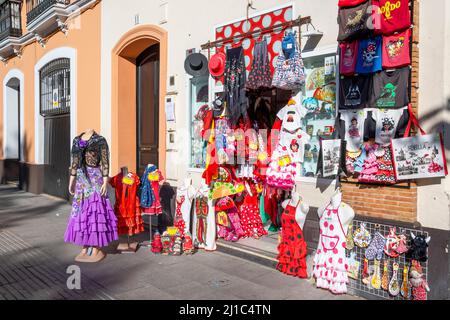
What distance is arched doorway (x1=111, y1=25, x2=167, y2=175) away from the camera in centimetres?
894

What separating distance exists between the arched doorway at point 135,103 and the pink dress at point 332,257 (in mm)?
4861

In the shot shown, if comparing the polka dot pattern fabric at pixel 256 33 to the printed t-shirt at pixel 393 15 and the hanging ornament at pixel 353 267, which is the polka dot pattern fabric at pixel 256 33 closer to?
the printed t-shirt at pixel 393 15

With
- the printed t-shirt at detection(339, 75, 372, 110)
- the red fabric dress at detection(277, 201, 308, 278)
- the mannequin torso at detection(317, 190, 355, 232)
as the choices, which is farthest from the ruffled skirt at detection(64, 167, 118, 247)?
the printed t-shirt at detection(339, 75, 372, 110)

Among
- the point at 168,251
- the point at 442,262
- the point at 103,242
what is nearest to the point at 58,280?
the point at 103,242

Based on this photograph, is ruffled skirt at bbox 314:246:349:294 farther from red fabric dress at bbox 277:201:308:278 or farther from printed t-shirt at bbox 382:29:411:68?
printed t-shirt at bbox 382:29:411:68

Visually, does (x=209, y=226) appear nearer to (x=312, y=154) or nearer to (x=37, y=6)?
(x=312, y=154)

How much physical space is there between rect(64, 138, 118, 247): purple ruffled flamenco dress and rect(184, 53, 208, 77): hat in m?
2.48

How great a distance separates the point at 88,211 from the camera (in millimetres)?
5488

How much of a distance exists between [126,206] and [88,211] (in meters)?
0.81

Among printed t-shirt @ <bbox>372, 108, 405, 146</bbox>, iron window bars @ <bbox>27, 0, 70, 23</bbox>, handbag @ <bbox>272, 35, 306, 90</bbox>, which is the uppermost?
iron window bars @ <bbox>27, 0, 70, 23</bbox>

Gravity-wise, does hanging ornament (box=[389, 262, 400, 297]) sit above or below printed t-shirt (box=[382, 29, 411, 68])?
below

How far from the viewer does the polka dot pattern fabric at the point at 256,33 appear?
586 cm

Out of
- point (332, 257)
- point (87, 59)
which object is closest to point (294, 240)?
point (332, 257)

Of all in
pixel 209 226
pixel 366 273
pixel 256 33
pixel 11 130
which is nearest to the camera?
pixel 366 273
